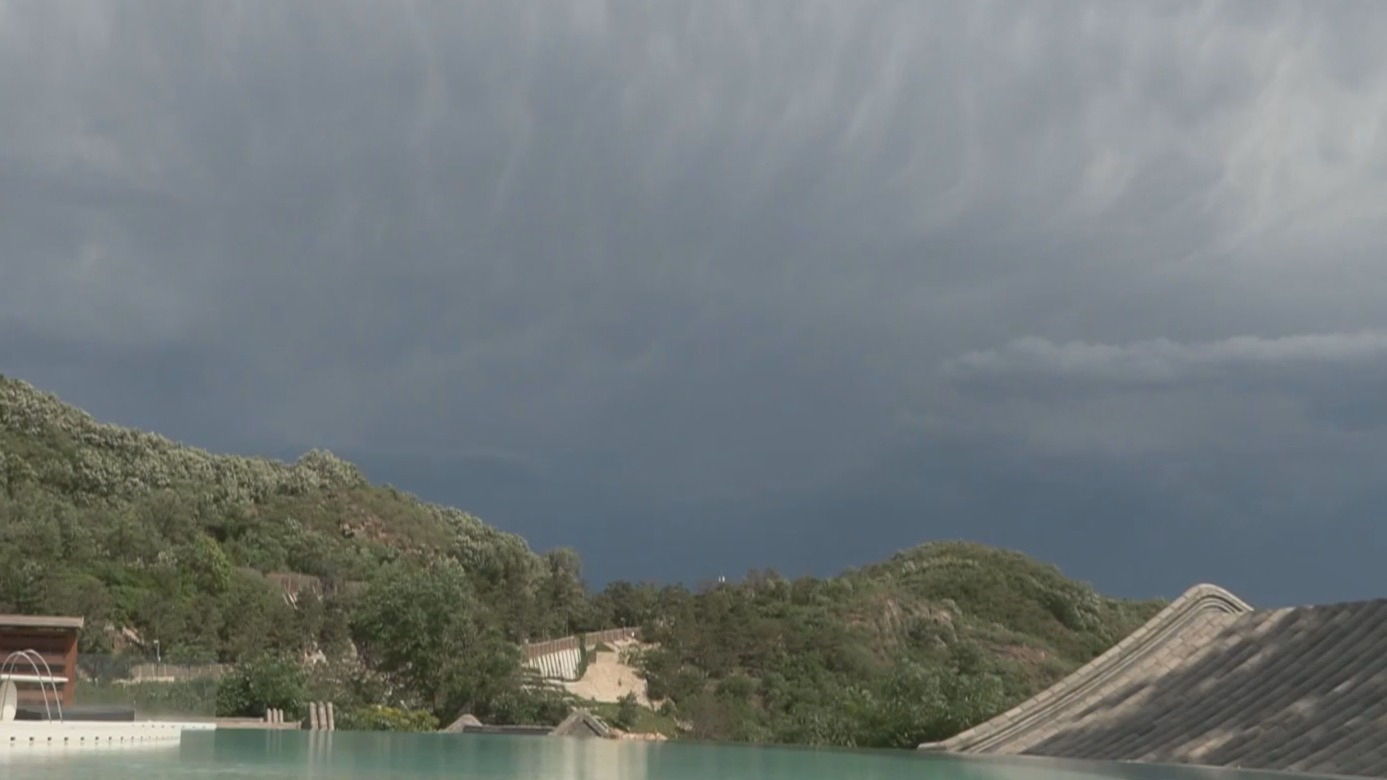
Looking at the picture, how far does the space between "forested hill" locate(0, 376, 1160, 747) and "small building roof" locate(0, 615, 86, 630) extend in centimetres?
566

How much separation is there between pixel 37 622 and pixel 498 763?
8505 millimetres

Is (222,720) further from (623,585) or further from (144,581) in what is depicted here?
(623,585)

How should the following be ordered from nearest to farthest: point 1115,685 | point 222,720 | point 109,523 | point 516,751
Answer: point 1115,685, point 516,751, point 222,720, point 109,523

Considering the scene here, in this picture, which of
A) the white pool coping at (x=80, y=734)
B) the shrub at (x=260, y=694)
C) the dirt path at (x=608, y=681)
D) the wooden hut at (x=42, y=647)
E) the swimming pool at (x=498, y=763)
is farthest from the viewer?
the dirt path at (x=608, y=681)

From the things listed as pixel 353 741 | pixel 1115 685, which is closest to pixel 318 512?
pixel 353 741

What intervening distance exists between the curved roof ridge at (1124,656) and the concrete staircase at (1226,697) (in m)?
0.01

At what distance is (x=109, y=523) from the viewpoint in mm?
44562

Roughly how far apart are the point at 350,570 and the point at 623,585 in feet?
36.1

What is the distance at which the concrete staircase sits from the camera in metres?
10.4

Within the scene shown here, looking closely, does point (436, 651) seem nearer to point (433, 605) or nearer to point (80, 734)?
point (433, 605)

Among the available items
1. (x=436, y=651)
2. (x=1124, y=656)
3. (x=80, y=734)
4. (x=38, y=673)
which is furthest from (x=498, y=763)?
(x=436, y=651)

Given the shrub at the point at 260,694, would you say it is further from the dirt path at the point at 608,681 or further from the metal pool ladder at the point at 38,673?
the dirt path at the point at 608,681

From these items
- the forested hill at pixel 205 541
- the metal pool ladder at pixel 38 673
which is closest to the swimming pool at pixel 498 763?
the metal pool ladder at pixel 38 673

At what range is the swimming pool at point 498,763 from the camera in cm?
1142
